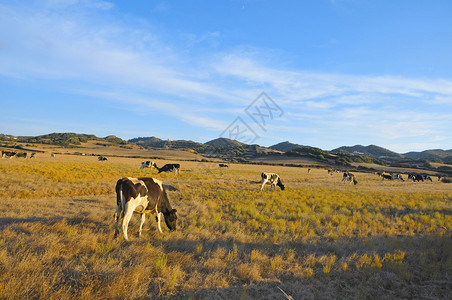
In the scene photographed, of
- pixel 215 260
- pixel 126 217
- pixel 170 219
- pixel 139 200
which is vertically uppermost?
pixel 139 200

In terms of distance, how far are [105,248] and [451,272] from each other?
8971 millimetres

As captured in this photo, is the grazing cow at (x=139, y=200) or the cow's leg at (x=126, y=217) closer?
the cow's leg at (x=126, y=217)

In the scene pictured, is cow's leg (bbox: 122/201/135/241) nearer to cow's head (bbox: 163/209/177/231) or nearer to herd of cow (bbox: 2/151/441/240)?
herd of cow (bbox: 2/151/441/240)

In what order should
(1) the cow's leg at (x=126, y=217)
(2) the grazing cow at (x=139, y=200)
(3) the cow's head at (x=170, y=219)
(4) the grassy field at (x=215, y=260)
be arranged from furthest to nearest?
(3) the cow's head at (x=170, y=219)
(2) the grazing cow at (x=139, y=200)
(1) the cow's leg at (x=126, y=217)
(4) the grassy field at (x=215, y=260)

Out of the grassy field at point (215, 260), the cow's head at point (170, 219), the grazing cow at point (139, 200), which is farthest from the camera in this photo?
the cow's head at point (170, 219)

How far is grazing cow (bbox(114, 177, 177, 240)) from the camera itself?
23.0 feet

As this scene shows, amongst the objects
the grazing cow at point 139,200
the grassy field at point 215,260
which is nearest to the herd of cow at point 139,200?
the grazing cow at point 139,200

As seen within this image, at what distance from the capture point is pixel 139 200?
23.9 feet

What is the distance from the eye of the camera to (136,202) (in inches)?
283

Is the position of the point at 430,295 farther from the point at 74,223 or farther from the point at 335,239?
the point at 74,223

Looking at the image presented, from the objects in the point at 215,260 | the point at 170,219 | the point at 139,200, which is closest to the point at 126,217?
the point at 139,200

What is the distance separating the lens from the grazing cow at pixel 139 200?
277 inches

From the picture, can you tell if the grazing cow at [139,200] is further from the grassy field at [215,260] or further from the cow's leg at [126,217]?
the grassy field at [215,260]

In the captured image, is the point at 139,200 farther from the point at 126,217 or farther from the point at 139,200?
the point at 126,217
